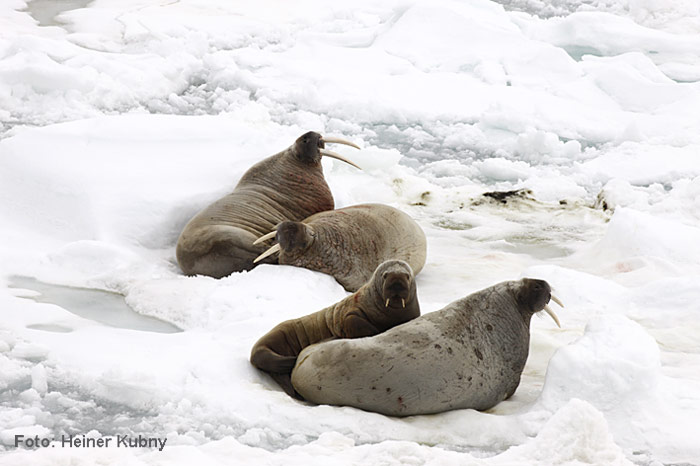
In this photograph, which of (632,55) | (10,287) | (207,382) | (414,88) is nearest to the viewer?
(207,382)

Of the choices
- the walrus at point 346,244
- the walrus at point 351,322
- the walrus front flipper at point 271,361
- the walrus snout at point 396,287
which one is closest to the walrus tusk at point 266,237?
the walrus at point 346,244

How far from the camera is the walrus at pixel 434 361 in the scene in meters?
3.29

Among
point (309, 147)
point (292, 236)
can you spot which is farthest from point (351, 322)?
point (309, 147)

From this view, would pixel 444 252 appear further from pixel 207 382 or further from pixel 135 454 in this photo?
pixel 135 454

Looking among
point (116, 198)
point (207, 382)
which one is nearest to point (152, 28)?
point (116, 198)

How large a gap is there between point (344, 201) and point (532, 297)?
2.91m

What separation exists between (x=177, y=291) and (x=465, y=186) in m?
3.73

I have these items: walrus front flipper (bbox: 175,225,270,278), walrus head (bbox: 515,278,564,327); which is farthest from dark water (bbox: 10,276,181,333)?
walrus head (bbox: 515,278,564,327)

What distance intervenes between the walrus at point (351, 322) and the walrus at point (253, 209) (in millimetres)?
1458

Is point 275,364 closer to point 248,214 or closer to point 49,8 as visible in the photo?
point 248,214

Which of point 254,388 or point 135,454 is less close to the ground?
point 135,454

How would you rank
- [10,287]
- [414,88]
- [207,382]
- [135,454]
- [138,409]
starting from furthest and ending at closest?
[414,88] < [10,287] < [207,382] < [138,409] < [135,454]

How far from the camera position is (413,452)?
279cm

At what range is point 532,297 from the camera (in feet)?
12.0
